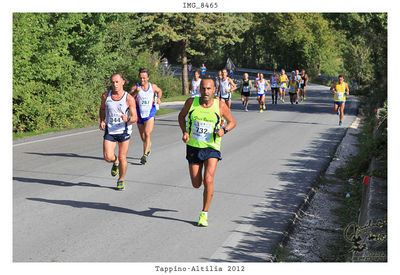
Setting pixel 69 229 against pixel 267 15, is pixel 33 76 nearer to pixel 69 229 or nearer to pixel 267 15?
pixel 69 229

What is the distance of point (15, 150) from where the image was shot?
42.3 ft

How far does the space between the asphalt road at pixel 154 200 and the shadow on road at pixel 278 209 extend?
14 millimetres

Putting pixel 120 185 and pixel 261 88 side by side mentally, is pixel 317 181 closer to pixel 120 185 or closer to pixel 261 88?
pixel 120 185

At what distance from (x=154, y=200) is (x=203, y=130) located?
6.52 feet

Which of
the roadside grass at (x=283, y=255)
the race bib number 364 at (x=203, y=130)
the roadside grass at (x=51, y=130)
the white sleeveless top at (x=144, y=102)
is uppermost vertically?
the white sleeveless top at (x=144, y=102)

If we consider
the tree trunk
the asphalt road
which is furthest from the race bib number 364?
the tree trunk

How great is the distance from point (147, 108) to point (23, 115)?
19.8ft

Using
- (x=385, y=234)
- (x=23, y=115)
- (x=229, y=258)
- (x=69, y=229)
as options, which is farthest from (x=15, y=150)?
(x=385, y=234)

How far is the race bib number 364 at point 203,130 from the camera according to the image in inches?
275

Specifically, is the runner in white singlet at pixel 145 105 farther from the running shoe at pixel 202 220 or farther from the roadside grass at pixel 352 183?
the running shoe at pixel 202 220

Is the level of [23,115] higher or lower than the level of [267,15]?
lower

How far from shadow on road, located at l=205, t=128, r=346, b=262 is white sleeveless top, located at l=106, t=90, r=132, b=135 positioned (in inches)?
102

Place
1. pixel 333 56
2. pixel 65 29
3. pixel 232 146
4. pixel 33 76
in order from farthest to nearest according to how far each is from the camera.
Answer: pixel 333 56, pixel 65 29, pixel 33 76, pixel 232 146

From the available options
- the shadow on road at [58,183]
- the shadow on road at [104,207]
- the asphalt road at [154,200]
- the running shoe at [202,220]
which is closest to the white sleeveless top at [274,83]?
the asphalt road at [154,200]
